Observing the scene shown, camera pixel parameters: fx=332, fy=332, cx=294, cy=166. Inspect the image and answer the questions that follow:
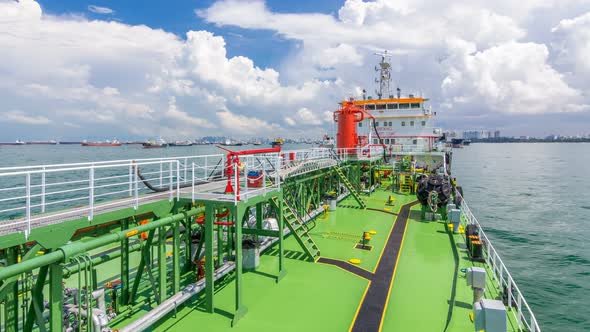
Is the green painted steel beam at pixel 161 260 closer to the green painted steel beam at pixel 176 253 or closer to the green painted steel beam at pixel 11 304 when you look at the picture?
the green painted steel beam at pixel 176 253

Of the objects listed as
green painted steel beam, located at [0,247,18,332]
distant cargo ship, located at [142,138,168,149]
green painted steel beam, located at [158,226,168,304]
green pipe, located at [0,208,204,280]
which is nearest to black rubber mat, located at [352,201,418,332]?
green painted steel beam, located at [158,226,168,304]

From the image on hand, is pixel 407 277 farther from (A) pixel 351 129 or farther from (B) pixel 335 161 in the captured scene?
(A) pixel 351 129

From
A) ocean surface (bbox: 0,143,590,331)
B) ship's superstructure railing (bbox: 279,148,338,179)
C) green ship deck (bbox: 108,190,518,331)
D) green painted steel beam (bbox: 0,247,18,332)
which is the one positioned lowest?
ocean surface (bbox: 0,143,590,331)

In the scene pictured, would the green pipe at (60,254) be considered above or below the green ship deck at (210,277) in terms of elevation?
above

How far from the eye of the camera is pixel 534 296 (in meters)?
14.3

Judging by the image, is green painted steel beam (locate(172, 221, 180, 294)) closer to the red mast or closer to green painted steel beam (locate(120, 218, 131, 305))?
green painted steel beam (locate(120, 218, 131, 305))

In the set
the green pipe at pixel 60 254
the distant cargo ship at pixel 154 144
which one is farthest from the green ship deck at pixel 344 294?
the distant cargo ship at pixel 154 144

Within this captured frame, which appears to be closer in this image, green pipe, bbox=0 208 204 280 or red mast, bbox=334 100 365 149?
green pipe, bbox=0 208 204 280

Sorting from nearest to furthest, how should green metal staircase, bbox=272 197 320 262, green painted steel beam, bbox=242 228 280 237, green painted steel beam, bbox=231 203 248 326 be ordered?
green painted steel beam, bbox=231 203 248 326, green painted steel beam, bbox=242 228 280 237, green metal staircase, bbox=272 197 320 262

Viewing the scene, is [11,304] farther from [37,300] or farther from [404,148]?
[404,148]

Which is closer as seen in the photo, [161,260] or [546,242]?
[161,260]

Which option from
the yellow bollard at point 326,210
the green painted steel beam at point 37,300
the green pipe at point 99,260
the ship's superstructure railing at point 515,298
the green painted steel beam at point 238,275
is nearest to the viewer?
the green painted steel beam at point 37,300

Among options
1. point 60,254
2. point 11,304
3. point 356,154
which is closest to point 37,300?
point 11,304

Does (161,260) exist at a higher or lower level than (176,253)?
lower
